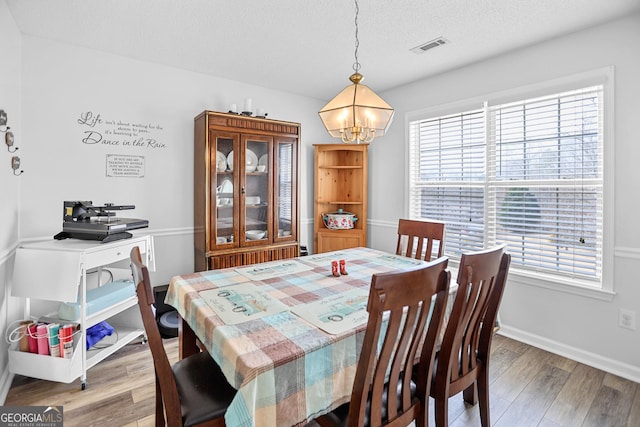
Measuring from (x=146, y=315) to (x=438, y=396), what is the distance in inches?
48.8

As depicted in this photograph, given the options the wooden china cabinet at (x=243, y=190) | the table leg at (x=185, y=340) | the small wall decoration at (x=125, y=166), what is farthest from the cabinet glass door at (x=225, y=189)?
the table leg at (x=185, y=340)

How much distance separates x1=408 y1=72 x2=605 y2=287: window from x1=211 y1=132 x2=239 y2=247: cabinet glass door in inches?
80.8

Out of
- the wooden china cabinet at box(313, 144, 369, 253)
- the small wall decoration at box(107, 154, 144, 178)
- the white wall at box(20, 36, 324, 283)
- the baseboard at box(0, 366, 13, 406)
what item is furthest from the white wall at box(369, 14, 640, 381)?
the baseboard at box(0, 366, 13, 406)

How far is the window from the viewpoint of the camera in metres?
2.38

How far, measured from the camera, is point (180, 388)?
1.27 meters

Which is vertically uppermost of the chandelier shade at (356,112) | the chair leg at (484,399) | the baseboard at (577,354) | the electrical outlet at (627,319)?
the chandelier shade at (356,112)

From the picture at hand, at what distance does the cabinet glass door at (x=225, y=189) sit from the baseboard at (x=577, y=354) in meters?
2.69

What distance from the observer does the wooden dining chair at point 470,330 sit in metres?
1.27

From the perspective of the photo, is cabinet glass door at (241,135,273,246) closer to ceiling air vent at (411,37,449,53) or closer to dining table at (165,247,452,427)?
dining table at (165,247,452,427)

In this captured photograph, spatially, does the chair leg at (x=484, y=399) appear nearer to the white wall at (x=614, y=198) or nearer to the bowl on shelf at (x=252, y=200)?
the white wall at (x=614, y=198)

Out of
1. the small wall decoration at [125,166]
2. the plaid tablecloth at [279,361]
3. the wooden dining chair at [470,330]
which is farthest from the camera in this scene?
the small wall decoration at [125,166]

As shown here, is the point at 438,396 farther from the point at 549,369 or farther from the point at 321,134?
the point at 321,134

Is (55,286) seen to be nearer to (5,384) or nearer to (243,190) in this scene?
(5,384)

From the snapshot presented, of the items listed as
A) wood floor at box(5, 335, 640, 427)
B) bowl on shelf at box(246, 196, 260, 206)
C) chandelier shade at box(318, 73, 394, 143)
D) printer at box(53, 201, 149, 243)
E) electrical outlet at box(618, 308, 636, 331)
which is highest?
chandelier shade at box(318, 73, 394, 143)
